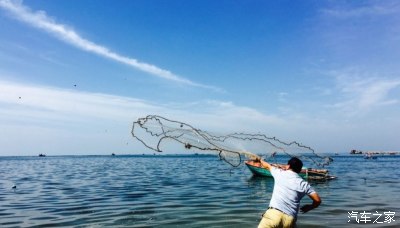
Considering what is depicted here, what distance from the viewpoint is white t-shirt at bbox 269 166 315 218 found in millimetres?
7016

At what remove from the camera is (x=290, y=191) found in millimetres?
7043

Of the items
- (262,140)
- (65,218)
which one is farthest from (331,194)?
(65,218)

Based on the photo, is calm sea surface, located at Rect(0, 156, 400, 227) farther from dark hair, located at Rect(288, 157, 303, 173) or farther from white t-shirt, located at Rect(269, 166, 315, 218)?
dark hair, located at Rect(288, 157, 303, 173)

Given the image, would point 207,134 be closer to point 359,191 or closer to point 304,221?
point 304,221

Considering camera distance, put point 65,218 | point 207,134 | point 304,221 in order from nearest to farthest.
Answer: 1. point 207,134
2. point 304,221
3. point 65,218

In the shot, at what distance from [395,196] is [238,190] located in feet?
35.6

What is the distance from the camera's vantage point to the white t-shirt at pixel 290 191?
23.0ft

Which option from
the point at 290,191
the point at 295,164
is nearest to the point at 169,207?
the point at 290,191

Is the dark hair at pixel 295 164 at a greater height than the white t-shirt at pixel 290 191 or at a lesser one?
greater

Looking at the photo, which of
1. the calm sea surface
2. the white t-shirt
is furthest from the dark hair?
the calm sea surface

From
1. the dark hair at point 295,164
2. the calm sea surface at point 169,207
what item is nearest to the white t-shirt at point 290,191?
the dark hair at point 295,164

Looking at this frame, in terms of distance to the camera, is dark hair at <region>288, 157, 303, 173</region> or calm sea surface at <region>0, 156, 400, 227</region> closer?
dark hair at <region>288, 157, 303, 173</region>

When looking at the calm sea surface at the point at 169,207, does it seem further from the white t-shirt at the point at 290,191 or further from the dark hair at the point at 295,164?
the dark hair at the point at 295,164

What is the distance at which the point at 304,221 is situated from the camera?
52.7 ft
